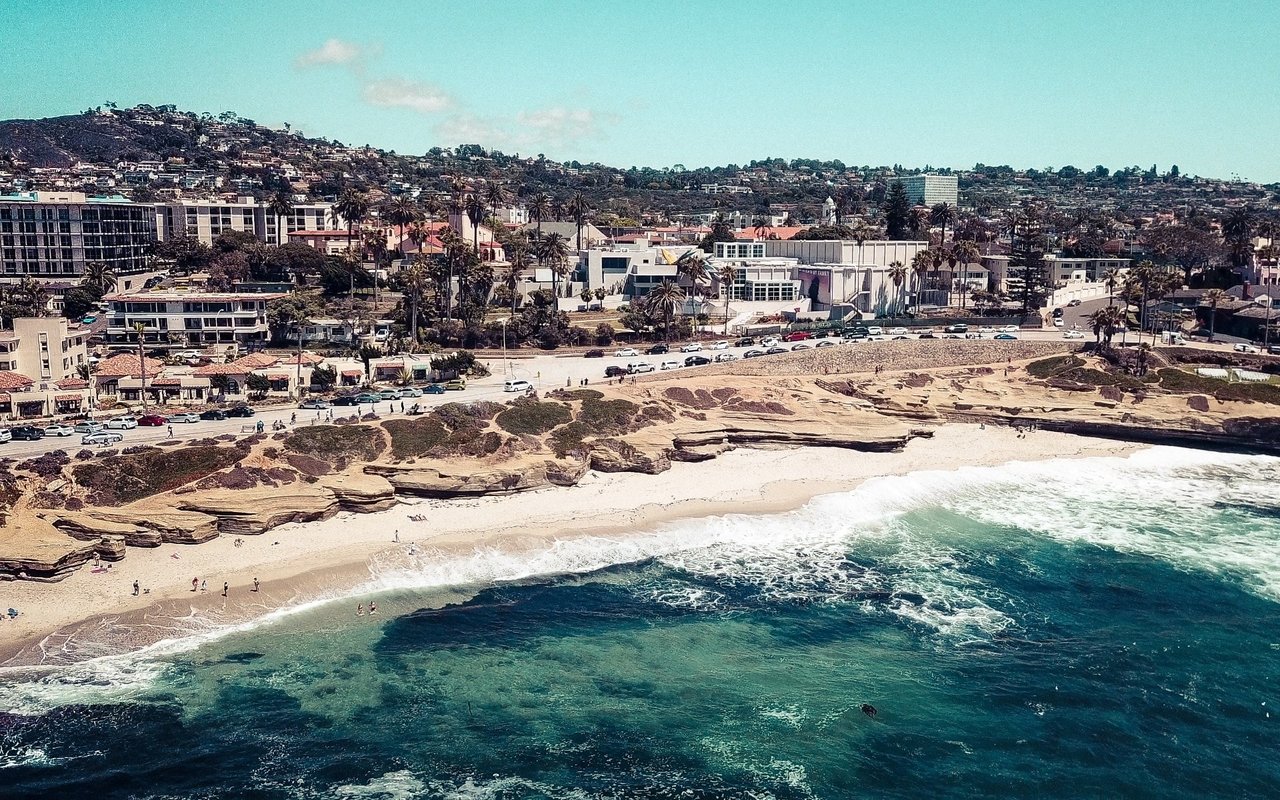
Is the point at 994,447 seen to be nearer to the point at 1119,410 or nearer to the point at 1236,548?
the point at 1119,410

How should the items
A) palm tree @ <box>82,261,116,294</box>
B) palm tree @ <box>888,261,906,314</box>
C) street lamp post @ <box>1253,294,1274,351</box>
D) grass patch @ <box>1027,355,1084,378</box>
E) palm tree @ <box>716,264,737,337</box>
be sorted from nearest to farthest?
grass patch @ <box>1027,355,1084,378</box> → street lamp post @ <box>1253,294,1274,351</box> → palm tree @ <box>716,264,737,337</box> → palm tree @ <box>888,261,906,314</box> → palm tree @ <box>82,261,116,294</box>

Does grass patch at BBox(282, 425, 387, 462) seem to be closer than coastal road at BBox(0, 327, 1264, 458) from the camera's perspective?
Yes

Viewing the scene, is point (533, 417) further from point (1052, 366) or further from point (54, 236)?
point (54, 236)

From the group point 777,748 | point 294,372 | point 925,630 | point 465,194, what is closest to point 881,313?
point 465,194

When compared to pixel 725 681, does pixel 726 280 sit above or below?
above

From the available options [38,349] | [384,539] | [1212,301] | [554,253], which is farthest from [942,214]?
[38,349]

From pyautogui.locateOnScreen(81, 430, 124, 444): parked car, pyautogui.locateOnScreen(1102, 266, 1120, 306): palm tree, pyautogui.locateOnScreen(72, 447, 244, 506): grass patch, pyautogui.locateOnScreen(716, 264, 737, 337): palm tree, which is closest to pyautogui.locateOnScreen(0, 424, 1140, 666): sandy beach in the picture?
pyautogui.locateOnScreen(72, 447, 244, 506): grass patch

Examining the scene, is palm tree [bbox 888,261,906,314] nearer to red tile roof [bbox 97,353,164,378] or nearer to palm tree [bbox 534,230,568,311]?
palm tree [bbox 534,230,568,311]
